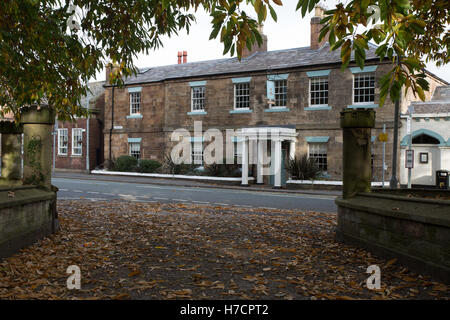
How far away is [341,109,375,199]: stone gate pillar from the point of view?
691cm

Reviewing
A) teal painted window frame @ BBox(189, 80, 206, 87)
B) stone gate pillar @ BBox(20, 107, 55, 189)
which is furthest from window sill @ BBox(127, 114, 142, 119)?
stone gate pillar @ BBox(20, 107, 55, 189)

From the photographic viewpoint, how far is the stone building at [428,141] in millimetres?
20969

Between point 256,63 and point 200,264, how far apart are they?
21696 mm

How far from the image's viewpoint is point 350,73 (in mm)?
21953

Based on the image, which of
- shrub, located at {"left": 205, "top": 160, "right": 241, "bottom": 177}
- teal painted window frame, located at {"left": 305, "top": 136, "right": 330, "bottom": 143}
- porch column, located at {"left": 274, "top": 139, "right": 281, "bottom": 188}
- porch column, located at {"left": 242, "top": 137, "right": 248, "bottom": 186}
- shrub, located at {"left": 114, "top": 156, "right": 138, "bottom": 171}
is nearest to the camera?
porch column, located at {"left": 274, "top": 139, "right": 281, "bottom": 188}

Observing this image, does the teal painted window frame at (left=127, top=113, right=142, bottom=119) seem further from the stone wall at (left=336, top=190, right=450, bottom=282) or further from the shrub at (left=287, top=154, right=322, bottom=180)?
the stone wall at (left=336, top=190, right=450, bottom=282)

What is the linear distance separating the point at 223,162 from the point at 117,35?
17.0 metres

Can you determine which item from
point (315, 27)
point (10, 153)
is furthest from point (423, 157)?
point (10, 153)

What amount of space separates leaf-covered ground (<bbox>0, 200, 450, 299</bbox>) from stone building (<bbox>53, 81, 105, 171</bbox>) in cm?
2378

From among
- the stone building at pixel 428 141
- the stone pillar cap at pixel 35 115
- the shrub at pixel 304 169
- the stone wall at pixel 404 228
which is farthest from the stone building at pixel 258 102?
the stone pillar cap at pixel 35 115

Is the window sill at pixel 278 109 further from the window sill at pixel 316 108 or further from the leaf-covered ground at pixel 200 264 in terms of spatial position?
the leaf-covered ground at pixel 200 264

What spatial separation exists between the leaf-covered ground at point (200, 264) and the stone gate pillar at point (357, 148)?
3.74 ft

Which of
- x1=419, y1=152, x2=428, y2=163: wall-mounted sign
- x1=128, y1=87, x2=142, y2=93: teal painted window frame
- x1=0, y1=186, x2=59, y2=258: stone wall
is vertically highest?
x1=128, y1=87, x2=142, y2=93: teal painted window frame
